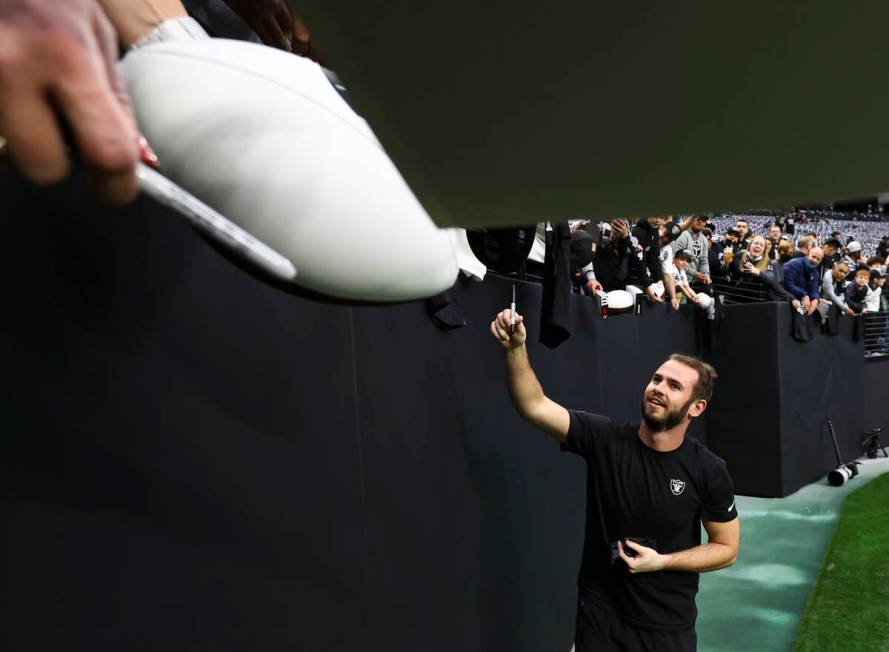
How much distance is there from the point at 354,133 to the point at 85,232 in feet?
1.38

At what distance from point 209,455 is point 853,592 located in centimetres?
436

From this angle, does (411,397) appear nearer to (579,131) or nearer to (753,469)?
(579,131)

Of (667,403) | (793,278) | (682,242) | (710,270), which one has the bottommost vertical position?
(667,403)

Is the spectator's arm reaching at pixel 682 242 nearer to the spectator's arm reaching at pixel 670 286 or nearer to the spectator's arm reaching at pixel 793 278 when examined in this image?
the spectator's arm reaching at pixel 670 286

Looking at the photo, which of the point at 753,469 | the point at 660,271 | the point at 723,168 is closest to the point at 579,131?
the point at 723,168

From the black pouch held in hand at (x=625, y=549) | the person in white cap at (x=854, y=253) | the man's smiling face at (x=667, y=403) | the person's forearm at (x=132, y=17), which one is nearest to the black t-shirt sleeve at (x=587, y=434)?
the man's smiling face at (x=667, y=403)

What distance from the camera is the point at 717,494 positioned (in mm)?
2309

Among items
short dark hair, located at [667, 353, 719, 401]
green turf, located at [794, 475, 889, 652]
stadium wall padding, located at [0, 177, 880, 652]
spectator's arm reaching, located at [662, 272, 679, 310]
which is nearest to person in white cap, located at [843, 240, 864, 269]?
spectator's arm reaching, located at [662, 272, 679, 310]

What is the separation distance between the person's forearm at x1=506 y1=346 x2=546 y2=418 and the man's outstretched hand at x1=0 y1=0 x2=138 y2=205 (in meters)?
1.99

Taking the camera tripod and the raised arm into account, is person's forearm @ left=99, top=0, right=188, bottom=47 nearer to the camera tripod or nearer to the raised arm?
the raised arm

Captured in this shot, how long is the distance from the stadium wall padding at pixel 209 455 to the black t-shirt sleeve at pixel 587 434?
446 mm

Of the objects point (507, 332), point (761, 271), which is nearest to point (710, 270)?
point (761, 271)

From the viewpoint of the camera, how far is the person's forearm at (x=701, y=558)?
2215mm

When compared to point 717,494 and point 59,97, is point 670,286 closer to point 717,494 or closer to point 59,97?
point 717,494
